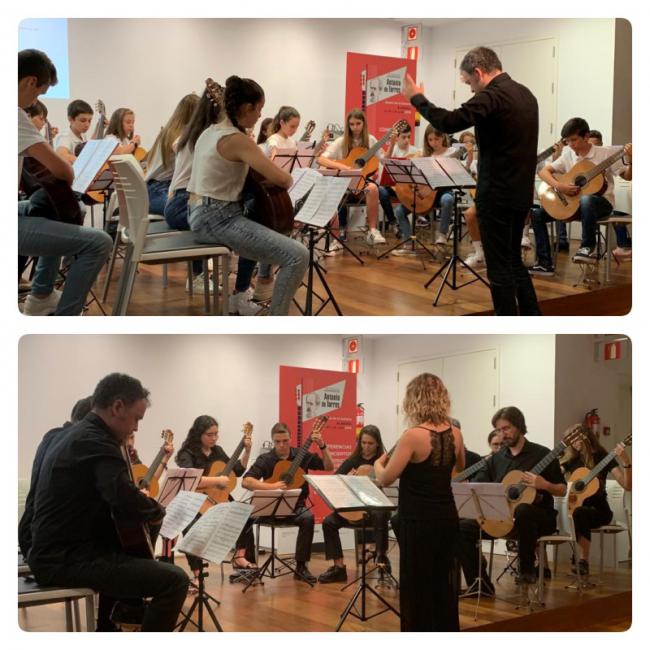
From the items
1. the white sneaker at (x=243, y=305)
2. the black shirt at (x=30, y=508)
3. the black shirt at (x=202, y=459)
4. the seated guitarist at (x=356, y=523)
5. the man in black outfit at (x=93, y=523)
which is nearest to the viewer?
the man in black outfit at (x=93, y=523)

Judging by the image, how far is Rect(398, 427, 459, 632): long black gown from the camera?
360cm

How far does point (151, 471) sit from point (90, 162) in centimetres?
167

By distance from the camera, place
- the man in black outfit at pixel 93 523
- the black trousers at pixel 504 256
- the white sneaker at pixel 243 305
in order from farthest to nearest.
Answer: the white sneaker at pixel 243 305, the black trousers at pixel 504 256, the man in black outfit at pixel 93 523

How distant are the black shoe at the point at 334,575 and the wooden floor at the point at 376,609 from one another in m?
0.03

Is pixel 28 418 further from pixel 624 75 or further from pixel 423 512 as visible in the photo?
pixel 624 75

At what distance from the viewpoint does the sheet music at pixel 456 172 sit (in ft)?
18.4

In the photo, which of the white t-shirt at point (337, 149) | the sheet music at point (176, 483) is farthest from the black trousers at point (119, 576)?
the white t-shirt at point (337, 149)

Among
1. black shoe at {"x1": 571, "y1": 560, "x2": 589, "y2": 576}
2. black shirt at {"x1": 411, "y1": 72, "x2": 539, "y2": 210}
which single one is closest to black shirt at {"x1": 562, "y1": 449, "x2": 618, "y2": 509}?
black shoe at {"x1": 571, "y1": 560, "x2": 589, "y2": 576}

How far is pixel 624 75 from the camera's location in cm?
694

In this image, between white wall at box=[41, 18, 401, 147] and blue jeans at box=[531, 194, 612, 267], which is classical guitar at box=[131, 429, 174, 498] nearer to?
blue jeans at box=[531, 194, 612, 267]

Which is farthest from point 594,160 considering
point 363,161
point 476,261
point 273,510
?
point 273,510

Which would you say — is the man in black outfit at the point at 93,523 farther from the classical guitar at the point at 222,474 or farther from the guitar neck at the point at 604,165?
the guitar neck at the point at 604,165
